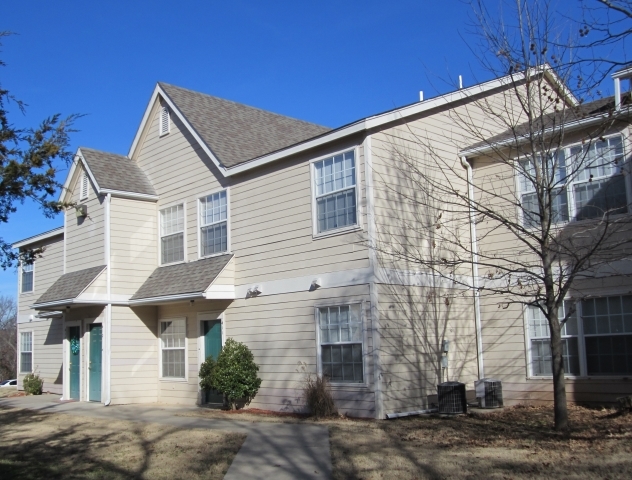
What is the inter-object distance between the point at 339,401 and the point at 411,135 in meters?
5.83

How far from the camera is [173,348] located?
730 inches

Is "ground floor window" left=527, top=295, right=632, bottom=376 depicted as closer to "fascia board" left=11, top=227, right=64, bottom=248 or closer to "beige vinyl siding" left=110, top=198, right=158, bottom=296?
"beige vinyl siding" left=110, top=198, right=158, bottom=296

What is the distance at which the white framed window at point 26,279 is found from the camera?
26.4 meters

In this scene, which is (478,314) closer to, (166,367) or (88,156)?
(166,367)

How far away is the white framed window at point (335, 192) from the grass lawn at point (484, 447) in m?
4.01

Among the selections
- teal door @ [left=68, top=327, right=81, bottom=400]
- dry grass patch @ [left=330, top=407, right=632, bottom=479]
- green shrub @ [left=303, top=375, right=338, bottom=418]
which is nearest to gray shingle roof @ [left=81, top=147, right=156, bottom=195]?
teal door @ [left=68, top=327, right=81, bottom=400]

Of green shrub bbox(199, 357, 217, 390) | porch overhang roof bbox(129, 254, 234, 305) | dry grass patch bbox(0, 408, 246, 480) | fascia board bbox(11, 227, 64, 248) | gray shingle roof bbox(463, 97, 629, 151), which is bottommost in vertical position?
dry grass patch bbox(0, 408, 246, 480)

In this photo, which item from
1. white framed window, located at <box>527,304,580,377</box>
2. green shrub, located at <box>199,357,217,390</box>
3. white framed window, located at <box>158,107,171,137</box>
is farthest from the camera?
white framed window, located at <box>158,107,171,137</box>

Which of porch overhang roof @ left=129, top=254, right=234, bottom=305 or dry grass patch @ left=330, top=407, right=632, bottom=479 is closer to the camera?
dry grass patch @ left=330, top=407, right=632, bottom=479

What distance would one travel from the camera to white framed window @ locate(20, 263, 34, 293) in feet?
86.7

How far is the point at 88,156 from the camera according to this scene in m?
20.2

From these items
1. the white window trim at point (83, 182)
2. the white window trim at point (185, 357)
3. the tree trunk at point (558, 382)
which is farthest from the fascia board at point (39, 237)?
the tree trunk at point (558, 382)

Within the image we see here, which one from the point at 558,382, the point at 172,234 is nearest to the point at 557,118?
the point at 558,382

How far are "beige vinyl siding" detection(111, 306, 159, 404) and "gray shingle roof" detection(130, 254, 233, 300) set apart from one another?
67cm
